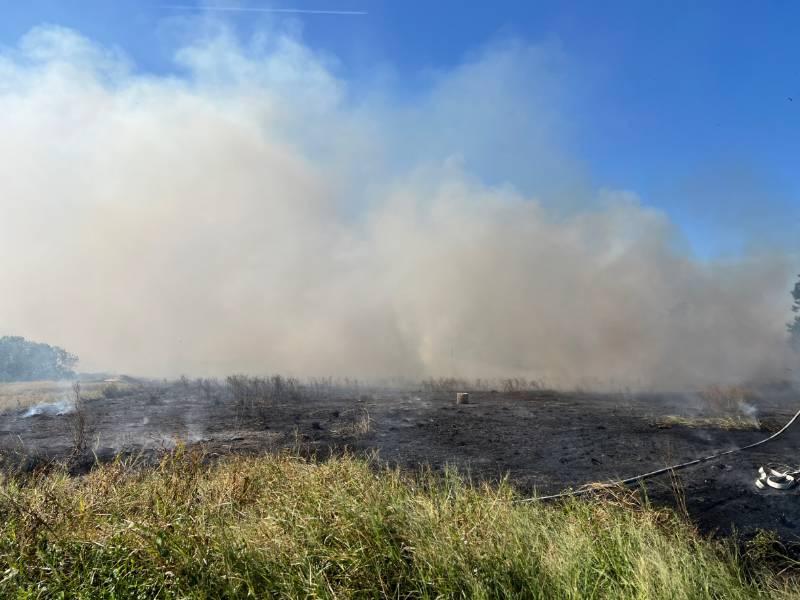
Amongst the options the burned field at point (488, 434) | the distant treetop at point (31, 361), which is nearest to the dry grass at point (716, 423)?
the burned field at point (488, 434)

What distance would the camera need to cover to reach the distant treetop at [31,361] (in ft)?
128

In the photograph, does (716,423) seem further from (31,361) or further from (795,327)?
(31,361)

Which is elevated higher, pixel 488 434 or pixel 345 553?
pixel 345 553

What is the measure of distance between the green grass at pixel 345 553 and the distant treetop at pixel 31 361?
42.0 metres

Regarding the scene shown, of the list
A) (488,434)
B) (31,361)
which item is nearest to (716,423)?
(488,434)

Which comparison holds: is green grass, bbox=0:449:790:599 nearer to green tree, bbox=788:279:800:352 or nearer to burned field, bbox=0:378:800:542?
burned field, bbox=0:378:800:542

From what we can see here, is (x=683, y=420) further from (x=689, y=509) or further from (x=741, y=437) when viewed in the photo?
(x=689, y=509)

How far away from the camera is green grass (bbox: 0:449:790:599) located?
3.71 m

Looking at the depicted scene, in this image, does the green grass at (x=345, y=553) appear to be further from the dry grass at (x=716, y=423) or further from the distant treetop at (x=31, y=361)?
the distant treetop at (x=31, y=361)

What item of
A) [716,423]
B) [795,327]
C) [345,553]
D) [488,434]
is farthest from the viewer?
[795,327]

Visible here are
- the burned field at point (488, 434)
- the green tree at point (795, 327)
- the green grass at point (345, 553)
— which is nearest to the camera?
the green grass at point (345, 553)

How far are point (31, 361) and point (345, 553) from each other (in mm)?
49770

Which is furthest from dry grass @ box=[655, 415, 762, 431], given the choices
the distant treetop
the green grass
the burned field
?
the distant treetop

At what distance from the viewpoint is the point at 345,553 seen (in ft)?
13.2
